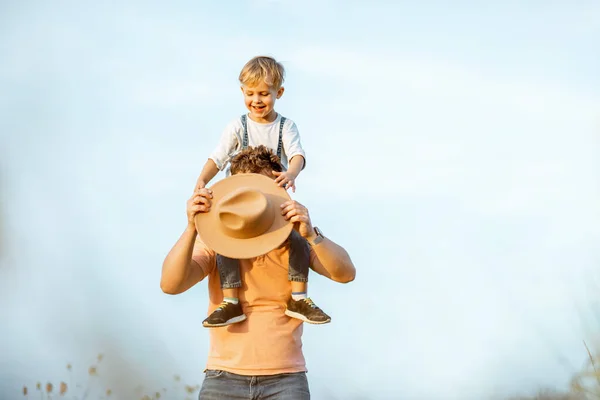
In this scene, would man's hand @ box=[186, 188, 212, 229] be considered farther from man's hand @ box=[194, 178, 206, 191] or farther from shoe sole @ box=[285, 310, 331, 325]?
man's hand @ box=[194, 178, 206, 191]

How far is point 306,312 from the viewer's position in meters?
4.59

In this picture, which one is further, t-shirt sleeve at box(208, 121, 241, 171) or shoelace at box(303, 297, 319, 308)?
t-shirt sleeve at box(208, 121, 241, 171)

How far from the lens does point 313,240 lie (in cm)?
455

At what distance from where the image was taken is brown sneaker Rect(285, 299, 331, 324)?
458 cm

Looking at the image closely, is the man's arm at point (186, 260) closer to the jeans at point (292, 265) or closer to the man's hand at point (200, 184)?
the jeans at point (292, 265)

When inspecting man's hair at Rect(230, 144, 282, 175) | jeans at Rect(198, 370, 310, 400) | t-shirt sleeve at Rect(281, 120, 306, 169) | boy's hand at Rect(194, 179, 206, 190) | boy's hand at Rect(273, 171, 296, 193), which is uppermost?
t-shirt sleeve at Rect(281, 120, 306, 169)

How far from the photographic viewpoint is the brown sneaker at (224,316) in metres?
4.46

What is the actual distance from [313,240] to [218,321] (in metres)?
0.69

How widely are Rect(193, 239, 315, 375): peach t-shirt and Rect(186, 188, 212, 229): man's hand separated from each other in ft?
1.04

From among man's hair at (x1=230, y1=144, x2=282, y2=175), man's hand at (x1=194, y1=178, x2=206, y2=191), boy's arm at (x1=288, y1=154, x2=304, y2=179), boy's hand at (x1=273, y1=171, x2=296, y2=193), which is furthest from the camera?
man's hand at (x1=194, y1=178, x2=206, y2=191)

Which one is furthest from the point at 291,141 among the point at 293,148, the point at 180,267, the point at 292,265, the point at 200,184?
the point at 180,267

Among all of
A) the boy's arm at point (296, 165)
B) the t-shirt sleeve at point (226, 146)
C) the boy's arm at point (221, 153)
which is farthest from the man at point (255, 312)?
the t-shirt sleeve at point (226, 146)

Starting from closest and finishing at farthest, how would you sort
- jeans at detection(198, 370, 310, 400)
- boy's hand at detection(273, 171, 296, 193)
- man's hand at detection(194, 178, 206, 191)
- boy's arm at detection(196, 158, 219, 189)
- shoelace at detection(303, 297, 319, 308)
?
1. jeans at detection(198, 370, 310, 400)
2. shoelace at detection(303, 297, 319, 308)
3. boy's hand at detection(273, 171, 296, 193)
4. man's hand at detection(194, 178, 206, 191)
5. boy's arm at detection(196, 158, 219, 189)

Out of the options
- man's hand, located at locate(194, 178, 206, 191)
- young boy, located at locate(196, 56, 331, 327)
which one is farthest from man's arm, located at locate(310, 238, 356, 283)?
man's hand, located at locate(194, 178, 206, 191)
